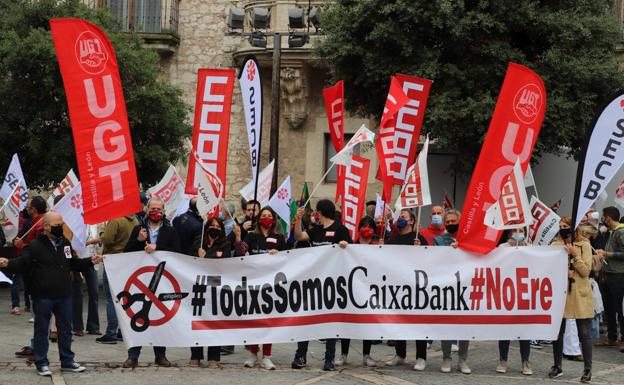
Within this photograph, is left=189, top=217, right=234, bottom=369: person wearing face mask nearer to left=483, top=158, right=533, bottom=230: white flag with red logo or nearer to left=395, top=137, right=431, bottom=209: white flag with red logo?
left=395, top=137, right=431, bottom=209: white flag with red logo

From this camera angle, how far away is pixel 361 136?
12586 millimetres

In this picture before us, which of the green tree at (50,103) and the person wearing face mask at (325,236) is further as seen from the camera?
the green tree at (50,103)

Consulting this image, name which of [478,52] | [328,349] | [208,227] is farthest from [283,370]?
[478,52]

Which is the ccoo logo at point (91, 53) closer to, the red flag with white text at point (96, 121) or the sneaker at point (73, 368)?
the red flag with white text at point (96, 121)

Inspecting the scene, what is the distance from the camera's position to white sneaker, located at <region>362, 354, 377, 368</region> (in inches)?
426

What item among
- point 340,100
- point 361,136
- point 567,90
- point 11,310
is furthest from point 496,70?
point 11,310

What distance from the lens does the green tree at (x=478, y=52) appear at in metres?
19.8

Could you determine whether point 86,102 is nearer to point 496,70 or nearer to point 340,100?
point 340,100

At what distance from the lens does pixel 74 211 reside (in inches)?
459

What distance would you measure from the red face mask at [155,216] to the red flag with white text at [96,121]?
2.42 ft

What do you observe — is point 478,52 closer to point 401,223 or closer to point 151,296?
point 401,223

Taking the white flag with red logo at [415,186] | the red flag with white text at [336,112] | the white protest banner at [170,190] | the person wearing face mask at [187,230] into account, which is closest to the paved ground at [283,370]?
the person wearing face mask at [187,230]

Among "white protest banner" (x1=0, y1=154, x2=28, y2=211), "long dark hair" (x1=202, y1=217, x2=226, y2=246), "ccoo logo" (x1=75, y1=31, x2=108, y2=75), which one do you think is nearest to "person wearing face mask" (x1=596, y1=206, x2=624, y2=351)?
"long dark hair" (x1=202, y1=217, x2=226, y2=246)

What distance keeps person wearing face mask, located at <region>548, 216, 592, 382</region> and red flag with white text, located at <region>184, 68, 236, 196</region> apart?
372 cm
